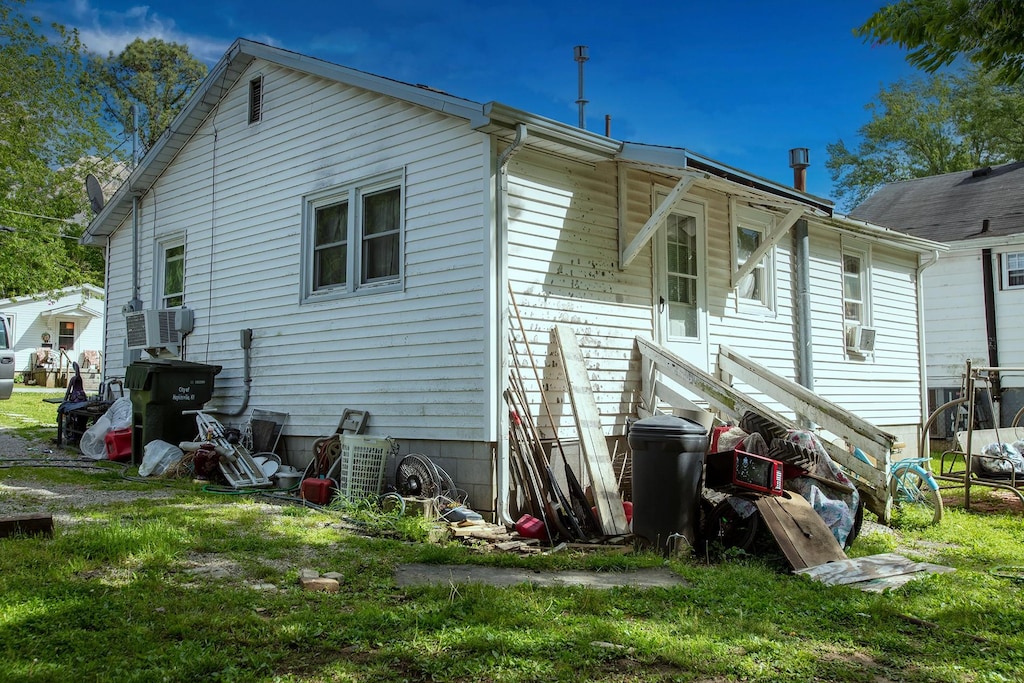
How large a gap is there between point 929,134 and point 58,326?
120 feet

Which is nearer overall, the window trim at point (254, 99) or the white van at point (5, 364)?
the window trim at point (254, 99)

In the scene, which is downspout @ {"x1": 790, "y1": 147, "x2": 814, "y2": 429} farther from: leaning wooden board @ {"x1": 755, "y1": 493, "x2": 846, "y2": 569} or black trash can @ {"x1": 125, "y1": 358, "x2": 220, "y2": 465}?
black trash can @ {"x1": 125, "y1": 358, "x2": 220, "y2": 465}

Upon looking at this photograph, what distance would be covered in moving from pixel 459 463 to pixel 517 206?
8.24 feet

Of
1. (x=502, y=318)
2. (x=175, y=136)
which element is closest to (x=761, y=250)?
(x=502, y=318)

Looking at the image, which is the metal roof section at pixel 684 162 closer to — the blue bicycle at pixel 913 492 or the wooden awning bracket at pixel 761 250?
the wooden awning bracket at pixel 761 250

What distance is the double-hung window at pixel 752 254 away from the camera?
10.5 metres

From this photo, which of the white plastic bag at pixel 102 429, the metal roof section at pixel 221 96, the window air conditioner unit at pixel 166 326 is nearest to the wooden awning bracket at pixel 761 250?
the metal roof section at pixel 221 96

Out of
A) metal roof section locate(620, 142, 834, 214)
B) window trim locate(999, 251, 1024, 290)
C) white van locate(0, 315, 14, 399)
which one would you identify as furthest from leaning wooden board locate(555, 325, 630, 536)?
white van locate(0, 315, 14, 399)

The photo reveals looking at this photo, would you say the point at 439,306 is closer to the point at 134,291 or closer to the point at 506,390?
the point at 506,390

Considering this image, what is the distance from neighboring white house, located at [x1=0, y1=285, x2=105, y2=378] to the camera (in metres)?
31.1

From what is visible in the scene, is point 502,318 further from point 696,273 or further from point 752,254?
point 752,254

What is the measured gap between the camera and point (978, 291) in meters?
17.1

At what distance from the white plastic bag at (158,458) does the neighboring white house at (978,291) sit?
14.1 metres

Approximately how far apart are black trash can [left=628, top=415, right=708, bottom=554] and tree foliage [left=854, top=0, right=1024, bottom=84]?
3.13 m
